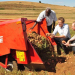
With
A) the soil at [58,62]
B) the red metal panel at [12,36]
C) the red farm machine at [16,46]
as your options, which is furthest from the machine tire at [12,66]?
the soil at [58,62]

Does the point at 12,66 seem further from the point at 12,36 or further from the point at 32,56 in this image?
the point at 12,36

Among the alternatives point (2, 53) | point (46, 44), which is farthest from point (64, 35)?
point (2, 53)

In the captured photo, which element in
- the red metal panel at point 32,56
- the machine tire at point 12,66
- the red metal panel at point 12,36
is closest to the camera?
the red metal panel at point 12,36

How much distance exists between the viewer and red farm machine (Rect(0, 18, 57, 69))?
114 inches

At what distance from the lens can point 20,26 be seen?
2.85 meters

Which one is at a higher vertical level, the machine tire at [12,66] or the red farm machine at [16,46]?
the red farm machine at [16,46]

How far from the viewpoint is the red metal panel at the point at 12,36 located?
9.43 ft

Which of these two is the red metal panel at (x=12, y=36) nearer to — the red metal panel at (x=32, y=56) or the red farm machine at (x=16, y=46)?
the red farm machine at (x=16, y=46)

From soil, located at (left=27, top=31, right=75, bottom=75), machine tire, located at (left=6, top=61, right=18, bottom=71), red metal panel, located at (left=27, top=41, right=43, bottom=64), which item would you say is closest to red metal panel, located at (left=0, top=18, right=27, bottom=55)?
red metal panel, located at (left=27, top=41, right=43, bottom=64)

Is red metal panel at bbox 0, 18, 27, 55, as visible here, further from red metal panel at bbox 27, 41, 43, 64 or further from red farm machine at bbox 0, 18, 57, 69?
red metal panel at bbox 27, 41, 43, 64

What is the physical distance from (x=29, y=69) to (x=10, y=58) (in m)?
0.59

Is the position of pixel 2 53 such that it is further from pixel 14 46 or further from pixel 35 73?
pixel 35 73

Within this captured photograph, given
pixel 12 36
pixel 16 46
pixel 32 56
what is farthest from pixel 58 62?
pixel 12 36

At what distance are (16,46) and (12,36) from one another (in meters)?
0.26
